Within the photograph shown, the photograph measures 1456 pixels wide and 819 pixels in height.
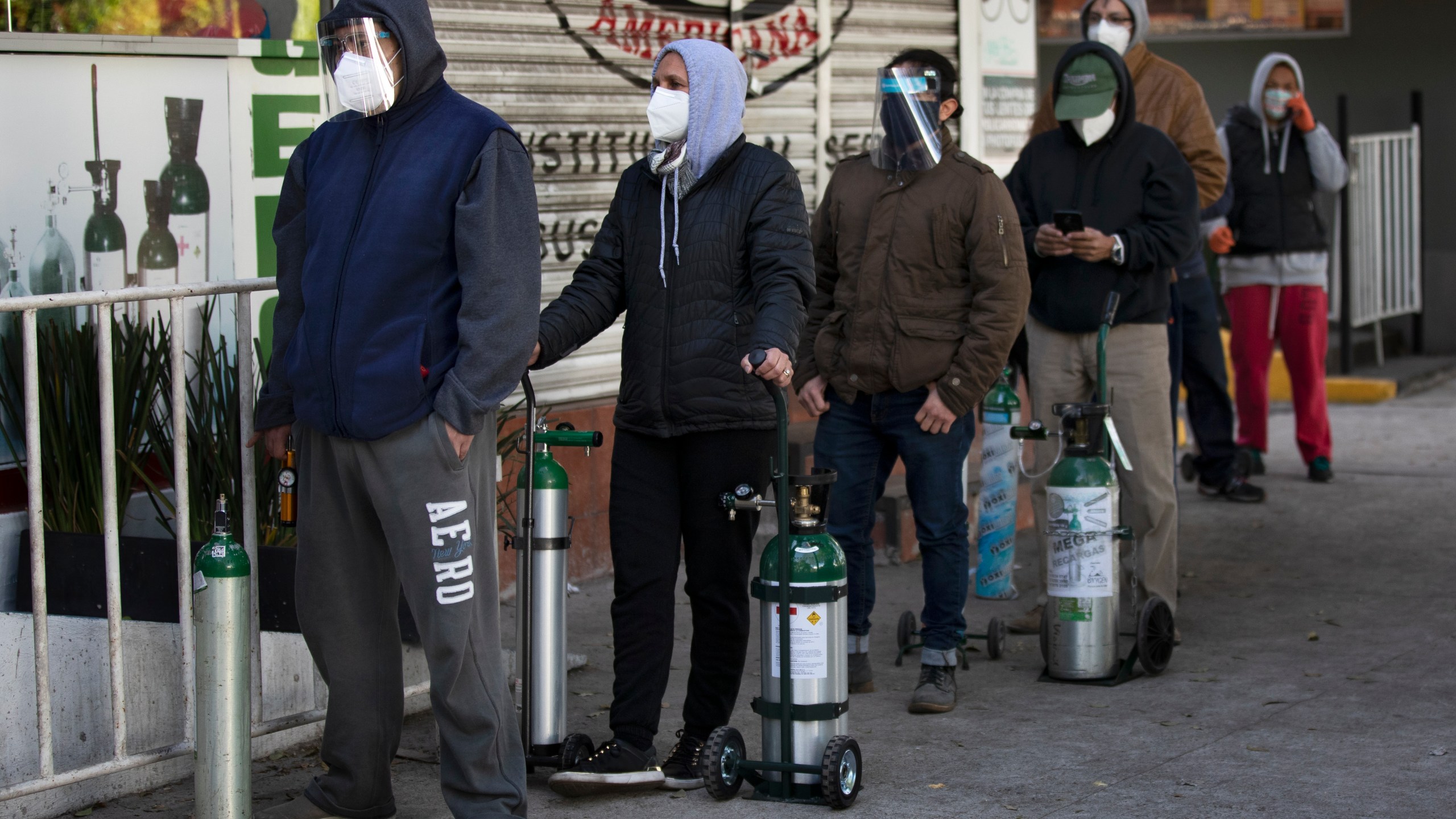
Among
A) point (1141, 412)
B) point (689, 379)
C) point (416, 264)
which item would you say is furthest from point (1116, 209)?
point (416, 264)

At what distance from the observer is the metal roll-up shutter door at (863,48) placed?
8086mm

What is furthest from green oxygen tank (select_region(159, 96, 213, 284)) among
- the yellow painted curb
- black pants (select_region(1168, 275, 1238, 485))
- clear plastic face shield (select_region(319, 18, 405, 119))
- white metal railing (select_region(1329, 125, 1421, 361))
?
white metal railing (select_region(1329, 125, 1421, 361))

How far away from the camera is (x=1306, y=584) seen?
23.0 feet

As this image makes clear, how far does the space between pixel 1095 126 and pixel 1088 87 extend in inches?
5.9

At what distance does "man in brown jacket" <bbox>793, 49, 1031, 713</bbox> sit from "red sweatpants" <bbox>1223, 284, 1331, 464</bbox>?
169 inches

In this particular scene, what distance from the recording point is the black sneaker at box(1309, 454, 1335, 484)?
9.33 m

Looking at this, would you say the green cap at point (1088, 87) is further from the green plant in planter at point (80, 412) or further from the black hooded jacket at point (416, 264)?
the green plant in planter at point (80, 412)

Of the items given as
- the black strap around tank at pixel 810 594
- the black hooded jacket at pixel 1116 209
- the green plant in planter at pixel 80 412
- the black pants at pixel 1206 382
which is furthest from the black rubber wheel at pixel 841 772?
the black pants at pixel 1206 382

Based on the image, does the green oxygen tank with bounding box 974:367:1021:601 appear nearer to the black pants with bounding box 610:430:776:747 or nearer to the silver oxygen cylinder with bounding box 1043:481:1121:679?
the silver oxygen cylinder with bounding box 1043:481:1121:679

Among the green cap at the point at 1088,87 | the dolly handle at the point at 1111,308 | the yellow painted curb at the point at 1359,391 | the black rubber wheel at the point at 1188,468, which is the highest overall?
the green cap at the point at 1088,87

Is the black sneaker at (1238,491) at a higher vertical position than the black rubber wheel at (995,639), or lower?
higher

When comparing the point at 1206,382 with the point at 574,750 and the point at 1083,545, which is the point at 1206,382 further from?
the point at 574,750

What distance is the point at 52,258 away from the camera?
5.39m

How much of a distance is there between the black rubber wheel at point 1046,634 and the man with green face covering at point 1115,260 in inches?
14.7
